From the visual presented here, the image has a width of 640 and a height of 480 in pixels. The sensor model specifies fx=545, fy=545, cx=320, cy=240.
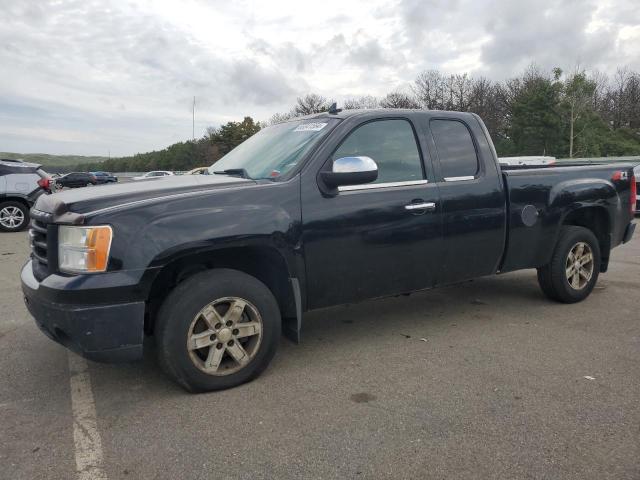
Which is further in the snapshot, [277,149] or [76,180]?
[76,180]

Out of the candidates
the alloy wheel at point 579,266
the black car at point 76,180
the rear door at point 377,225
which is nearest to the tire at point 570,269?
the alloy wheel at point 579,266

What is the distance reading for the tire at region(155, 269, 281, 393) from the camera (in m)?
3.23

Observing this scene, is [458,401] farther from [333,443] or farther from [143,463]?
[143,463]

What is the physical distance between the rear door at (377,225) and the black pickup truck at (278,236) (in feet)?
0.03

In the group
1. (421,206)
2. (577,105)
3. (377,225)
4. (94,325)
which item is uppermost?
(577,105)

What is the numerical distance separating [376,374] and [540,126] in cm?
4674

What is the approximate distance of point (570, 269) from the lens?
529 cm

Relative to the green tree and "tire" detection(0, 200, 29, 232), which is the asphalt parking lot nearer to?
"tire" detection(0, 200, 29, 232)

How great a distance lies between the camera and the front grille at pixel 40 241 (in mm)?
3277

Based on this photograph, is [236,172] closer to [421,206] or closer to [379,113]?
[379,113]

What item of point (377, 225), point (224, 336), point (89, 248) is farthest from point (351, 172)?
Result: point (89, 248)

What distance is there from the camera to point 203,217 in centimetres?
329

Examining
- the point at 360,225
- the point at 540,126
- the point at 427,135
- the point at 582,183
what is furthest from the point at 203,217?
the point at 540,126

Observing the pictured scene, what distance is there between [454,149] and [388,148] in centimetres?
69
